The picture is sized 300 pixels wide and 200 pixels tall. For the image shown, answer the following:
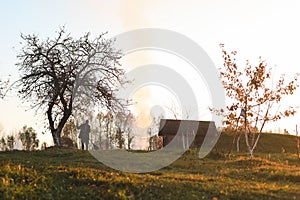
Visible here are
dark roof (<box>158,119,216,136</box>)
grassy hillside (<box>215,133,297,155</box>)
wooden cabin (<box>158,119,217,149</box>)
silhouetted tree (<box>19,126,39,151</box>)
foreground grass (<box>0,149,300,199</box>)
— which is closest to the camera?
foreground grass (<box>0,149,300,199</box>)

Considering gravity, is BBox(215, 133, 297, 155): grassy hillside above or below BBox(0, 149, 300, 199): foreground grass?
above

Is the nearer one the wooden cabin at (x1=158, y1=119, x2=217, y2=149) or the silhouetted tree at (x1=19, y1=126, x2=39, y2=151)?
the wooden cabin at (x1=158, y1=119, x2=217, y2=149)

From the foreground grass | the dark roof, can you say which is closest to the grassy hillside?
the dark roof

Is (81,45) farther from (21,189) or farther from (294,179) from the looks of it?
(21,189)

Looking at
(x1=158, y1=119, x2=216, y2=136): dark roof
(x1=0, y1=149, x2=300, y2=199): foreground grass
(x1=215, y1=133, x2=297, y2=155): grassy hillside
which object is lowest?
(x1=0, y1=149, x2=300, y2=199): foreground grass

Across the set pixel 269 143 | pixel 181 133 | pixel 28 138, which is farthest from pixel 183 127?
pixel 28 138

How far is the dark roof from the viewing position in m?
61.7

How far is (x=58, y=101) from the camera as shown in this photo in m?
39.3

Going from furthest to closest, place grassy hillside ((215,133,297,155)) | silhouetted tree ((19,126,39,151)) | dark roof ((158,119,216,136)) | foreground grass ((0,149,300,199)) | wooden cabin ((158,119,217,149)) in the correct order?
silhouetted tree ((19,126,39,151)) → grassy hillside ((215,133,297,155)) → dark roof ((158,119,216,136)) → wooden cabin ((158,119,217,149)) → foreground grass ((0,149,300,199))

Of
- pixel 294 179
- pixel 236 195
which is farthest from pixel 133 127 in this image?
pixel 236 195

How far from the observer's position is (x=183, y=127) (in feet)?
209

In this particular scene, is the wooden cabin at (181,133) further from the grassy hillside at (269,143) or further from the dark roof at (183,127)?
the grassy hillside at (269,143)

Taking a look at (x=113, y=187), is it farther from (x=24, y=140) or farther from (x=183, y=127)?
(x=24, y=140)

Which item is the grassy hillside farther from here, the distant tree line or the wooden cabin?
the distant tree line
